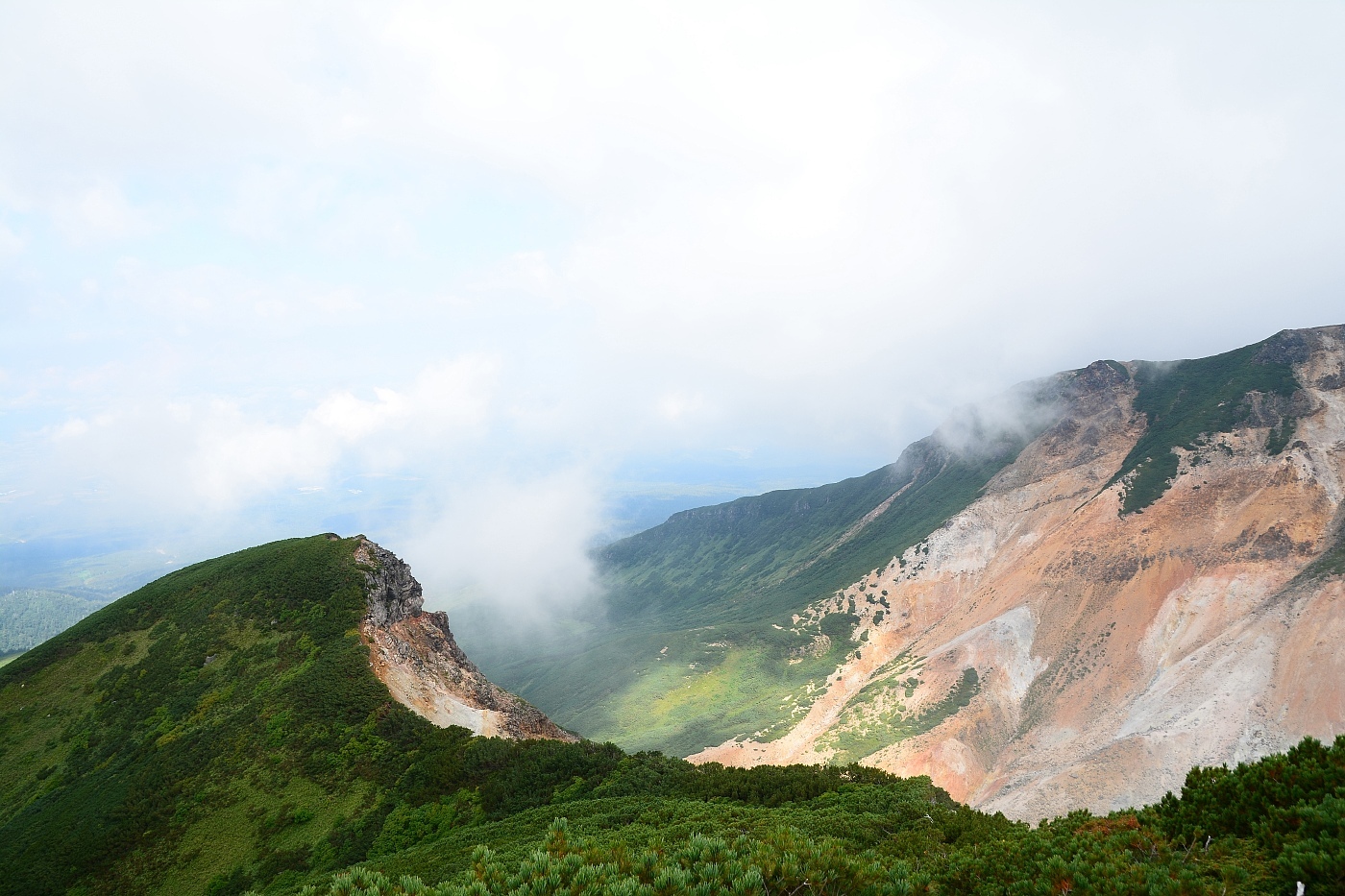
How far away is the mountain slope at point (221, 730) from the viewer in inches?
1481

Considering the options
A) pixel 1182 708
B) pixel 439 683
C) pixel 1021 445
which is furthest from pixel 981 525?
pixel 439 683

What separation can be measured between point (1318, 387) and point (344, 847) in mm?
166609

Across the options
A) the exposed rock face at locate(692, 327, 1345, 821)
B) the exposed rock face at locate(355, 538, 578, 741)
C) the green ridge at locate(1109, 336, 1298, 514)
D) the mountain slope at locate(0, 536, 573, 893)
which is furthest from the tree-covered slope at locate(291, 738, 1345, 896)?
the green ridge at locate(1109, 336, 1298, 514)

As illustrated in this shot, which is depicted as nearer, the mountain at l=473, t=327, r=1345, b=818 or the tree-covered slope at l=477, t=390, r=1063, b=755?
the mountain at l=473, t=327, r=1345, b=818

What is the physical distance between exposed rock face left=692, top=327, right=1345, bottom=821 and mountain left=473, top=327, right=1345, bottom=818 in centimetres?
32

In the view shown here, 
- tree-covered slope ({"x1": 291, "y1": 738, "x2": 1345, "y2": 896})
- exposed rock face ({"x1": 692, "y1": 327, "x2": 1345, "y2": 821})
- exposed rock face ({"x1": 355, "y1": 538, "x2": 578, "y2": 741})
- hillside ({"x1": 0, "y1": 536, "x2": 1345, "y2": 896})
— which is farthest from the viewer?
exposed rock face ({"x1": 692, "y1": 327, "x2": 1345, "y2": 821})

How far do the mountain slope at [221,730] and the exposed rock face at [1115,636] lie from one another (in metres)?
61.0

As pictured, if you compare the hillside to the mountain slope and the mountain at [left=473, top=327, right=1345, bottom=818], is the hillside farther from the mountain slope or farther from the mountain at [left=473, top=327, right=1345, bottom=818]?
the mountain at [left=473, top=327, right=1345, bottom=818]

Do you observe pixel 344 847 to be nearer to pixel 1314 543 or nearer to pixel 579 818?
pixel 579 818

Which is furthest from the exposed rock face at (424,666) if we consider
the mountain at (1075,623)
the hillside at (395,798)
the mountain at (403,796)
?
the mountain at (1075,623)

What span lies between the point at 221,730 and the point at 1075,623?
394 ft

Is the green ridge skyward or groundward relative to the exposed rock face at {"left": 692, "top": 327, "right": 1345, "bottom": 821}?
skyward

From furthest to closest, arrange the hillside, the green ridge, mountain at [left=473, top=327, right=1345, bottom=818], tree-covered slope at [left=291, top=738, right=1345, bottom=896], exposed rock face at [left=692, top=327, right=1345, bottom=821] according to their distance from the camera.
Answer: the green ridge → mountain at [left=473, top=327, right=1345, bottom=818] → exposed rock face at [left=692, top=327, right=1345, bottom=821] → the hillside → tree-covered slope at [left=291, top=738, right=1345, bottom=896]

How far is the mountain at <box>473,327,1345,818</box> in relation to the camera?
2864 inches
